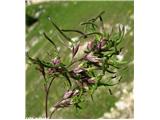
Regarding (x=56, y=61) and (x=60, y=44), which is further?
(x=60, y=44)

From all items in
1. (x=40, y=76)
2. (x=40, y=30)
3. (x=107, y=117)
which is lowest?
(x=107, y=117)

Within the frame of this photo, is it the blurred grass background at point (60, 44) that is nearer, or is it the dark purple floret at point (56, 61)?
the dark purple floret at point (56, 61)

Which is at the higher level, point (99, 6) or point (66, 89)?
point (99, 6)

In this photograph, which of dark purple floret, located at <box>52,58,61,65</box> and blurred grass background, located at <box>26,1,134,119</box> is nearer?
dark purple floret, located at <box>52,58,61,65</box>

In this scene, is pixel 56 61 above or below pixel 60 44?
below

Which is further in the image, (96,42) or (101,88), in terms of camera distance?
(101,88)
